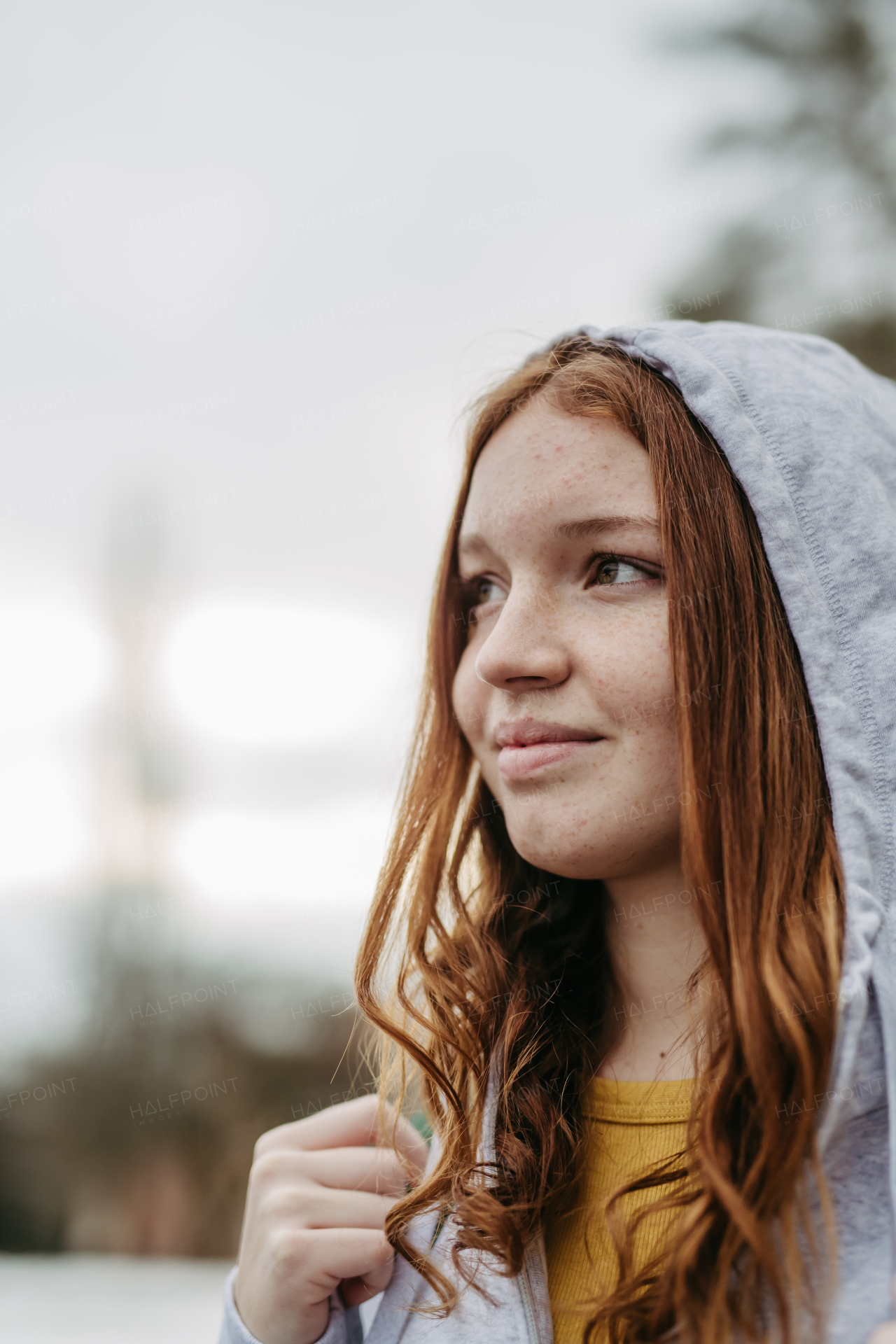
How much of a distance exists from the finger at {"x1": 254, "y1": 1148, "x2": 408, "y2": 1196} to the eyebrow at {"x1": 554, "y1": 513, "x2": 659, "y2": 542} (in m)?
0.65

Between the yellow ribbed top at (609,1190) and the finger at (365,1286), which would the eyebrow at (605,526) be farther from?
the finger at (365,1286)

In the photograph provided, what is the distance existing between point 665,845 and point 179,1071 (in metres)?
3.29

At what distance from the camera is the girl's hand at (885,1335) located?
2.05 feet

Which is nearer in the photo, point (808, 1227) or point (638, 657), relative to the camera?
point (808, 1227)

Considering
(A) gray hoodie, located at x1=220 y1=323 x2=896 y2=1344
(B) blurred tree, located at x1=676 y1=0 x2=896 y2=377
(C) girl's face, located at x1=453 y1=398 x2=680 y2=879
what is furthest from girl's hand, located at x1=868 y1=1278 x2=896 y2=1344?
(B) blurred tree, located at x1=676 y1=0 x2=896 y2=377

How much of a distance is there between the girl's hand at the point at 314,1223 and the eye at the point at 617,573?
1.98 ft

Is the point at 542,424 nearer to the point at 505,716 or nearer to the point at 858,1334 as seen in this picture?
the point at 505,716

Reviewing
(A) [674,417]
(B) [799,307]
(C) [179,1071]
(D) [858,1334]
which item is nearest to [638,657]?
(A) [674,417]

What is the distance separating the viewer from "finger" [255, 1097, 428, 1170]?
98 centimetres

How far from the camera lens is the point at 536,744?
885 mm

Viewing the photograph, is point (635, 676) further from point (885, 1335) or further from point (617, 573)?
point (885, 1335)

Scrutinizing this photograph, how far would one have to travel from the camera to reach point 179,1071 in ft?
11.8

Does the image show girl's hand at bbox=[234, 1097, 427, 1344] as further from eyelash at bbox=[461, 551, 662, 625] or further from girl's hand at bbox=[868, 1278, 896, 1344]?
eyelash at bbox=[461, 551, 662, 625]

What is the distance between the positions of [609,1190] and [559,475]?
0.67 m
